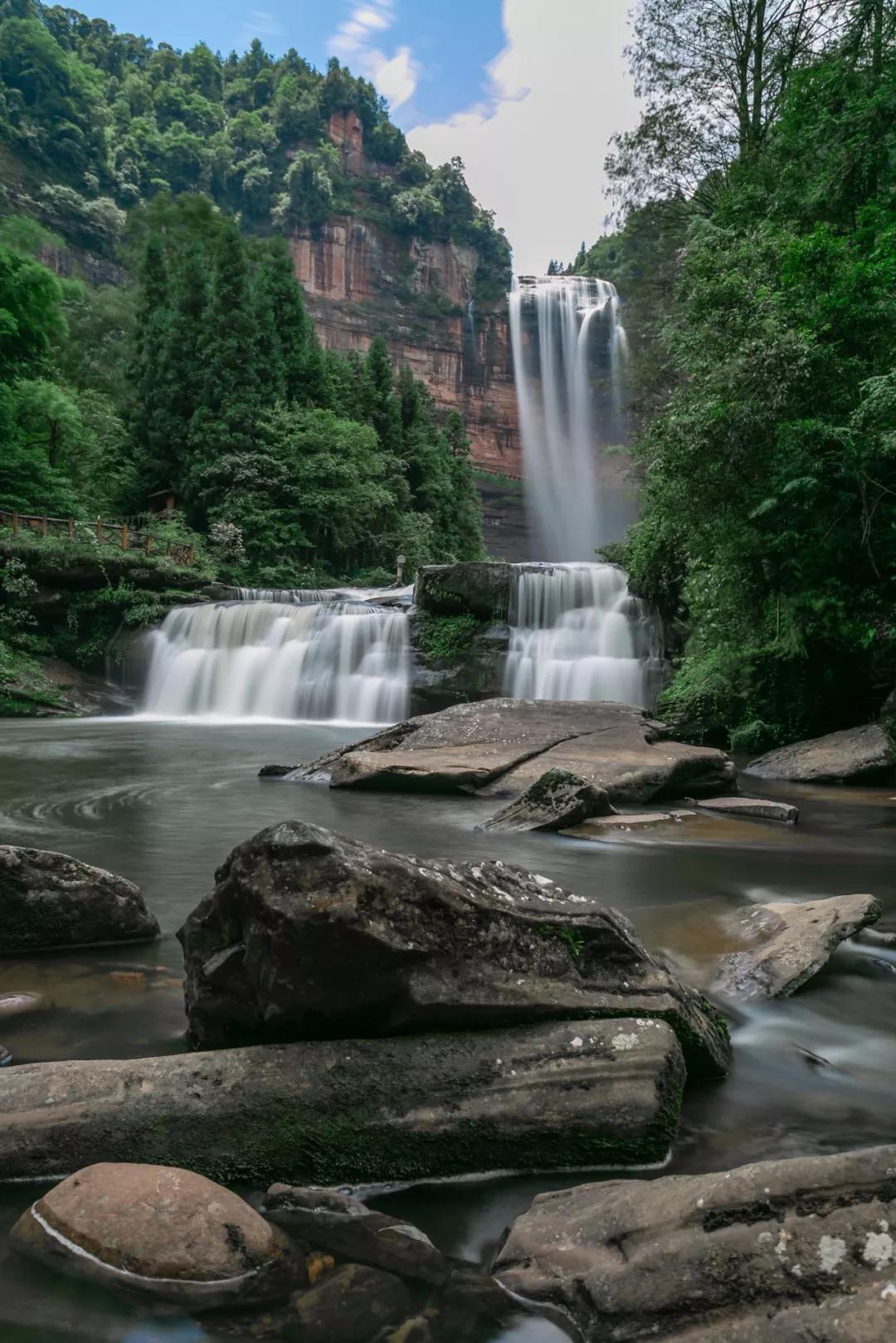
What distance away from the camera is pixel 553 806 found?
827cm

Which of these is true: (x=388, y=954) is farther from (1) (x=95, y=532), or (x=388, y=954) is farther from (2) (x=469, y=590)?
(1) (x=95, y=532)

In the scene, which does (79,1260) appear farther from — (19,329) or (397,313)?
(397,313)

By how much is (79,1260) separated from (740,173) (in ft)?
69.4

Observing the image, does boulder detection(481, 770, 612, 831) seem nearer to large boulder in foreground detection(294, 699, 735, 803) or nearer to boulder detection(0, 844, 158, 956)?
large boulder in foreground detection(294, 699, 735, 803)

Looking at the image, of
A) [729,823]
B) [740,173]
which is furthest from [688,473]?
[740,173]

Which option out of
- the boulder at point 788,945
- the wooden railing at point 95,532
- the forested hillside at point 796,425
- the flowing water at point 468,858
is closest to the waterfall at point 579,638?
the forested hillside at point 796,425

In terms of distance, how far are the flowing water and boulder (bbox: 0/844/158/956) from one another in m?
0.14

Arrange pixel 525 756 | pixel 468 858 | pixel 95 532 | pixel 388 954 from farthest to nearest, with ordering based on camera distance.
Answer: pixel 95 532, pixel 525 756, pixel 468 858, pixel 388 954

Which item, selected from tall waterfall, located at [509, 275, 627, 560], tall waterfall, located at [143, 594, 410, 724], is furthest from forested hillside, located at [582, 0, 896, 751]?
tall waterfall, located at [509, 275, 627, 560]

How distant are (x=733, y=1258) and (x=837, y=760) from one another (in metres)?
10.4

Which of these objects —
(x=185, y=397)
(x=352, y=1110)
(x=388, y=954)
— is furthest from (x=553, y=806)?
(x=185, y=397)

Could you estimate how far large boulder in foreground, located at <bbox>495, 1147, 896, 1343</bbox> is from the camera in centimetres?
180

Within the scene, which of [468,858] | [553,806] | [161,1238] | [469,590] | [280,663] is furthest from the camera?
[280,663]

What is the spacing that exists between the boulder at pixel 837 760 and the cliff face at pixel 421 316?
2592 inches
